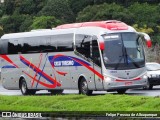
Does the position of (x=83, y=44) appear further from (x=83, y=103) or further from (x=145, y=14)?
(x=145, y=14)

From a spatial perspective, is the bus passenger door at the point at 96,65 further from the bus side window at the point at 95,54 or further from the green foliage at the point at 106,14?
the green foliage at the point at 106,14

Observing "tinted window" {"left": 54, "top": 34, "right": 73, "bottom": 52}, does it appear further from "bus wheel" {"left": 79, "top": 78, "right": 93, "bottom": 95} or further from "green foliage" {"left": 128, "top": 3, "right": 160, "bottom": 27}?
"green foliage" {"left": 128, "top": 3, "right": 160, "bottom": 27}

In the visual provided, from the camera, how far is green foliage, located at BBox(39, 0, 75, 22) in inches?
3007

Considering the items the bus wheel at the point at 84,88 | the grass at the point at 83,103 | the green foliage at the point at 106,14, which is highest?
the green foliage at the point at 106,14

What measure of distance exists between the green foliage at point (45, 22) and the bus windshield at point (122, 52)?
143 feet

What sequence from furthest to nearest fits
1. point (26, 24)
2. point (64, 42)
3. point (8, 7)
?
point (8, 7) → point (26, 24) → point (64, 42)

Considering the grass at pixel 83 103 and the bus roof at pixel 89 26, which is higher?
the bus roof at pixel 89 26

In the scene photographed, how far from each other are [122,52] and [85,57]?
1.75m

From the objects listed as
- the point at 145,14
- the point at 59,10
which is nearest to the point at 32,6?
the point at 59,10

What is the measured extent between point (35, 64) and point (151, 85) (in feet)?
21.6

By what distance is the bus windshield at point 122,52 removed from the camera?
26406mm

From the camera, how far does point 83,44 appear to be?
2725 cm

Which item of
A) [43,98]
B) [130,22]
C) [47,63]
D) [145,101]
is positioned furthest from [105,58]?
[130,22]

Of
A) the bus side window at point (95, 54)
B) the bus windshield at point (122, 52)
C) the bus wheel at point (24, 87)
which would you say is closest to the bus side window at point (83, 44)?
the bus side window at point (95, 54)
